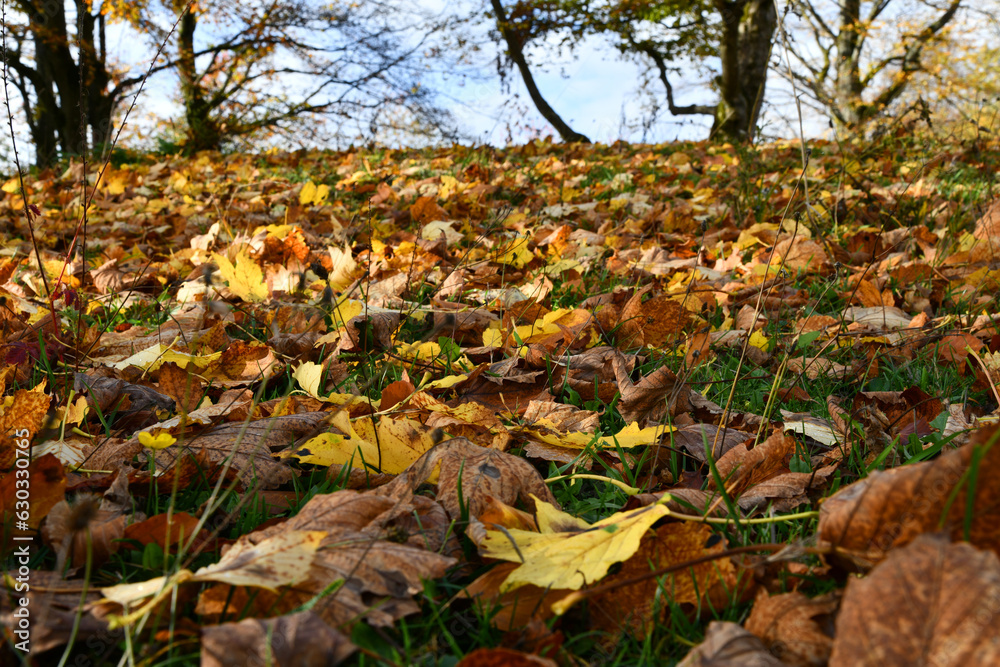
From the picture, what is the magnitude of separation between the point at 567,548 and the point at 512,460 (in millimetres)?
265

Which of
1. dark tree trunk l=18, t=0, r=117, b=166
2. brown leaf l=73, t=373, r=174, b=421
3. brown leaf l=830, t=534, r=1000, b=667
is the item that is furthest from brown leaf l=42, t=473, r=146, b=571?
dark tree trunk l=18, t=0, r=117, b=166

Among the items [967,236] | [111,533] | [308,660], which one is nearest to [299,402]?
[111,533]

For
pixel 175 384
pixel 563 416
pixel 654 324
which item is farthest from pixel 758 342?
pixel 175 384

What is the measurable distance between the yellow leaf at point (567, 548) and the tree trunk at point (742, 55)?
32.5 ft

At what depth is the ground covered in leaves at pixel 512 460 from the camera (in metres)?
0.72

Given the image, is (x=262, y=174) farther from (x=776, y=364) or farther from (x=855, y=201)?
(x=776, y=364)

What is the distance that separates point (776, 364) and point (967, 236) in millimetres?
1459

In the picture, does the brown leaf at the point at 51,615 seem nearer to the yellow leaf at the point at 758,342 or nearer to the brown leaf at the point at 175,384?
the brown leaf at the point at 175,384

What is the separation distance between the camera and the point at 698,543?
92 cm

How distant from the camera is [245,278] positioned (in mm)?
2053

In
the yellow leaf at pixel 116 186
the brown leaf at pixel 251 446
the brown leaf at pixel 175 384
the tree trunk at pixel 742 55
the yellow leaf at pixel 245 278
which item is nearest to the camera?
the brown leaf at pixel 251 446

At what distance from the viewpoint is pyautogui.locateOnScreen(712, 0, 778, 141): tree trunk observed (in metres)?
9.99

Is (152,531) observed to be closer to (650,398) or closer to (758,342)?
(650,398)

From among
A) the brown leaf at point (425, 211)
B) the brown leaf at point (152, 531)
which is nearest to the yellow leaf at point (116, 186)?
the brown leaf at point (425, 211)
